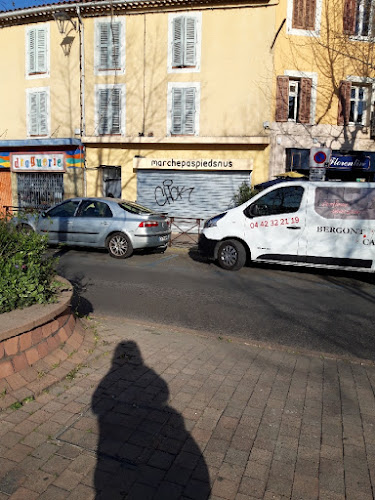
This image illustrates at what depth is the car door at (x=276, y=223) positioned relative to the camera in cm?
863

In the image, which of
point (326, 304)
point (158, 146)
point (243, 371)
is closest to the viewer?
point (243, 371)

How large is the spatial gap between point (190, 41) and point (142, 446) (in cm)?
1677

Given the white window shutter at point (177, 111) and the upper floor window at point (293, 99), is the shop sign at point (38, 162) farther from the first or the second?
the upper floor window at point (293, 99)

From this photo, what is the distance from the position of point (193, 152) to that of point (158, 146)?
5.10ft

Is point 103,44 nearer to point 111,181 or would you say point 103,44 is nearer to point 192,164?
point 111,181

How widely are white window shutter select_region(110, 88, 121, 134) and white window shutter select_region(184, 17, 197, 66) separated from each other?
10.4 ft

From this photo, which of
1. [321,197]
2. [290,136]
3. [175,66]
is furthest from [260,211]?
[175,66]

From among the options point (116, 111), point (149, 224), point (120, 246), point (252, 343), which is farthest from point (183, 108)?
point (252, 343)

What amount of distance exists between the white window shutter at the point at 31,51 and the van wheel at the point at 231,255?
47.1 feet

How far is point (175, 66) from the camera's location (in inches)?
653

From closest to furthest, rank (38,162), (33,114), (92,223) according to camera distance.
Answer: (92,223) → (33,114) → (38,162)

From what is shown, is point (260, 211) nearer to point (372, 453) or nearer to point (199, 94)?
point (372, 453)

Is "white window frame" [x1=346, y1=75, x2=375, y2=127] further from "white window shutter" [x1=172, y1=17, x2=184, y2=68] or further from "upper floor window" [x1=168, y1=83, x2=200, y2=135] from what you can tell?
"white window shutter" [x1=172, y1=17, x2=184, y2=68]

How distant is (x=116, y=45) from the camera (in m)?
17.0
